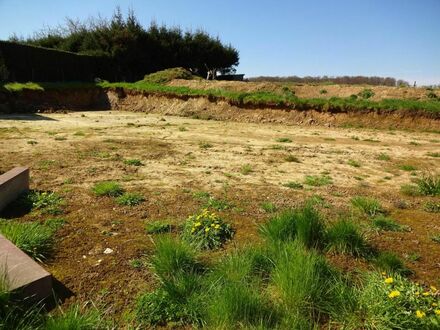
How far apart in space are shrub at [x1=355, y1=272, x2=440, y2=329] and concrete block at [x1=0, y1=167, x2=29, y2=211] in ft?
13.9

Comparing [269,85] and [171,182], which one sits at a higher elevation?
[269,85]

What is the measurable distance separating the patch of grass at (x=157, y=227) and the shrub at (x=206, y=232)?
0.24 metres

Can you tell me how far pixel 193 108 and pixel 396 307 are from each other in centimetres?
1831

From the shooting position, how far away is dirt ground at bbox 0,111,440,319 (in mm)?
3557

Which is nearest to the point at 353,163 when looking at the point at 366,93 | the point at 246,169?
the point at 246,169

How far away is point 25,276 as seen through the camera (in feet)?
8.96

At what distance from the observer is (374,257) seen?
369 cm

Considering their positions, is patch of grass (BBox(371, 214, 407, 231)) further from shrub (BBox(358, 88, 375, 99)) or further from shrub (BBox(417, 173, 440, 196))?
shrub (BBox(358, 88, 375, 99))

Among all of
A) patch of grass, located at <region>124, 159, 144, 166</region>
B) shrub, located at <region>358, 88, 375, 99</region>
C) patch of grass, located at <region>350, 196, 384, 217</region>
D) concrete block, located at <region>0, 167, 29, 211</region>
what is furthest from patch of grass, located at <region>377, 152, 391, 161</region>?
shrub, located at <region>358, 88, 375, 99</region>

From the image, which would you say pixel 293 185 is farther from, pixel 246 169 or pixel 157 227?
pixel 157 227

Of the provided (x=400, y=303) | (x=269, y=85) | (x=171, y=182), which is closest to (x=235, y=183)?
(x=171, y=182)

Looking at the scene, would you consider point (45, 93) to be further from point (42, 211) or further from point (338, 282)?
point (338, 282)

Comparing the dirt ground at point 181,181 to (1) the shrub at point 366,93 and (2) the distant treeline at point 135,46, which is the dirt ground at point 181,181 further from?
(2) the distant treeline at point 135,46

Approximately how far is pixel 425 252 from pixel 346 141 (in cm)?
904
